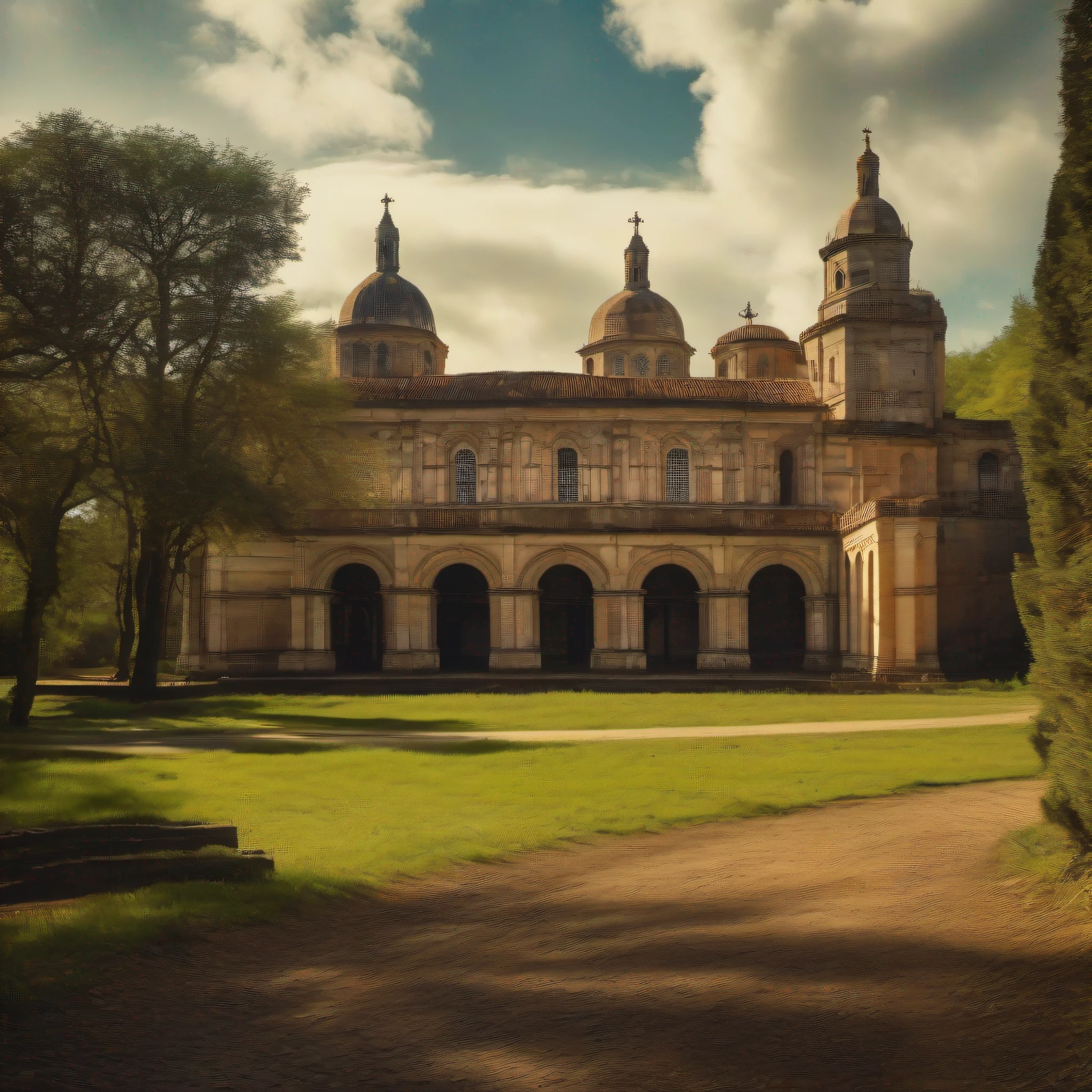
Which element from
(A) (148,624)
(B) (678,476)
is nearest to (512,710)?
(A) (148,624)

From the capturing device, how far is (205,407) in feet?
95.5

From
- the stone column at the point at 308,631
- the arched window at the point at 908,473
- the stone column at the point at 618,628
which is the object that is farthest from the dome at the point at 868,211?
the stone column at the point at 308,631

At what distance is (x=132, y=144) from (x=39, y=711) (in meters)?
13.5

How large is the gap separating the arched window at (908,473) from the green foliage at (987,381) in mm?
3665

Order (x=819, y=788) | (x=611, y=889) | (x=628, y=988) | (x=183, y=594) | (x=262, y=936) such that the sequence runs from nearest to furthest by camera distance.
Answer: (x=628, y=988), (x=262, y=936), (x=611, y=889), (x=819, y=788), (x=183, y=594)

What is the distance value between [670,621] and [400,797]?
30752mm

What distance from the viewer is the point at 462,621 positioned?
4494 centimetres

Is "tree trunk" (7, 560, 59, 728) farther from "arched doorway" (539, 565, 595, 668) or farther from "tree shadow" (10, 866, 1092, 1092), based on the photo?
"arched doorway" (539, 565, 595, 668)

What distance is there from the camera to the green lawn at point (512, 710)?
2398cm

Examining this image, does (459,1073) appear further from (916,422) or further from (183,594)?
(916,422)

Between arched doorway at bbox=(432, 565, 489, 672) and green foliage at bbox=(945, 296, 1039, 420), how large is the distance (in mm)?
20431

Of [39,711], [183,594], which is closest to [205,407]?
[39,711]

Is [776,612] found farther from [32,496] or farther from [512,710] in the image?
[32,496]

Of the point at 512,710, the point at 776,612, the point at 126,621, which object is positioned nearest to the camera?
the point at 512,710
